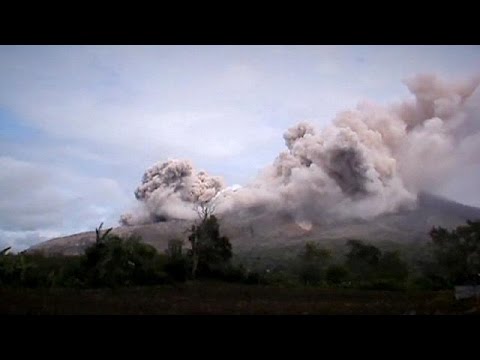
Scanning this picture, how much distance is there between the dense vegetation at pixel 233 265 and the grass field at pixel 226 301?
22 centimetres

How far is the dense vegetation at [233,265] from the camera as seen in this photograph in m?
6.82

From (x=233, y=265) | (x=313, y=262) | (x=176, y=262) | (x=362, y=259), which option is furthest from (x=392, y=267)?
(x=176, y=262)

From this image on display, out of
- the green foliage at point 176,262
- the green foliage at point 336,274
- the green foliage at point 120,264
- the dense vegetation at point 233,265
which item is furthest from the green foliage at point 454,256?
the green foliage at point 120,264

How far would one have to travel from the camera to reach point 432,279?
22.4 ft

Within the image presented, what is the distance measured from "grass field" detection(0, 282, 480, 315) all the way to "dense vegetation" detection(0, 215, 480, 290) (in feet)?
0.72

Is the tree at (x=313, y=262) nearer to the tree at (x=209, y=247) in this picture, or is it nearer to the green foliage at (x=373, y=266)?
the green foliage at (x=373, y=266)

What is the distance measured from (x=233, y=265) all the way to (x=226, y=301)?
791 millimetres

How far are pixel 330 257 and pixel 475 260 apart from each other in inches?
83.7

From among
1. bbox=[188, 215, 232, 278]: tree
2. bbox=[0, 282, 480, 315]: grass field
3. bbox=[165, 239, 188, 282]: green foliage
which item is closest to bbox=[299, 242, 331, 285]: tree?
bbox=[0, 282, 480, 315]: grass field

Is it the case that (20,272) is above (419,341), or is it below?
above
